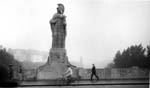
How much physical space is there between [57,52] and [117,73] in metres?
6.81

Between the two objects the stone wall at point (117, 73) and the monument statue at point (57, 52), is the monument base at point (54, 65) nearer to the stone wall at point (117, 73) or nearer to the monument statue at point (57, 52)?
the monument statue at point (57, 52)

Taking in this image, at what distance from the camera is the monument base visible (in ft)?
87.9

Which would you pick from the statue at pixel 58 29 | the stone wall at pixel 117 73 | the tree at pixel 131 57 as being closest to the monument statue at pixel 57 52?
the statue at pixel 58 29

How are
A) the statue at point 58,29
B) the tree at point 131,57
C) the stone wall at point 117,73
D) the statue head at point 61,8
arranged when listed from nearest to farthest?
the statue at point 58,29 < the statue head at point 61,8 < the stone wall at point 117,73 < the tree at point 131,57

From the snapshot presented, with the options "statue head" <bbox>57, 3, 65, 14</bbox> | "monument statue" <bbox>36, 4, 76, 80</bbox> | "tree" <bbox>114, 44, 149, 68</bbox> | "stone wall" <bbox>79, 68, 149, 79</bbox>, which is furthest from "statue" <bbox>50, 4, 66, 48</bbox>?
"tree" <bbox>114, 44, 149, 68</bbox>

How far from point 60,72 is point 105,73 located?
16.8 feet

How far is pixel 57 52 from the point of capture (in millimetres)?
27016

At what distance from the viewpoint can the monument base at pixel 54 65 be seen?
26.8 metres

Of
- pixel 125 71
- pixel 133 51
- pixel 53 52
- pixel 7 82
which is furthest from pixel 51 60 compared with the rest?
pixel 133 51

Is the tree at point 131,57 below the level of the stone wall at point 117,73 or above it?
above

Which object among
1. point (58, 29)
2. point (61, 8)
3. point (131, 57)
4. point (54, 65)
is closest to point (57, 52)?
point (54, 65)

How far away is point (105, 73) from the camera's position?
28906mm

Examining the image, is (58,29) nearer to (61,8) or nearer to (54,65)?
(61,8)

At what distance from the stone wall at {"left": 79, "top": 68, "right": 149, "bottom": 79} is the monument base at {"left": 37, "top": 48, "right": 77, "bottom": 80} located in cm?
151
